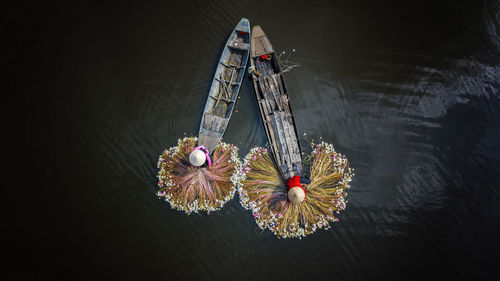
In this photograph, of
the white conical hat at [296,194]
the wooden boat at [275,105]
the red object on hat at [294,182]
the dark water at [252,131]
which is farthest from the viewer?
the dark water at [252,131]

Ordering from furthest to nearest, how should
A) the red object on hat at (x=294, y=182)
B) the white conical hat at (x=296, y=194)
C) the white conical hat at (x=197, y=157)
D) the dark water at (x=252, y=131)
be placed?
the dark water at (x=252, y=131) < the red object on hat at (x=294, y=182) < the white conical hat at (x=197, y=157) < the white conical hat at (x=296, y=194)

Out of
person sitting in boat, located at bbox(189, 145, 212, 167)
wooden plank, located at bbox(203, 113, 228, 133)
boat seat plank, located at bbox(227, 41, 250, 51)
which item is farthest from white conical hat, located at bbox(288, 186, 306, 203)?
boat seat plank, located at bbox(227, 41, 250, 51)

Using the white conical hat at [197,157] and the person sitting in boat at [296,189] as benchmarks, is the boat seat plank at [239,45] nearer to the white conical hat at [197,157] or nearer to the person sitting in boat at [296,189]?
the white conical hat at [197,157]

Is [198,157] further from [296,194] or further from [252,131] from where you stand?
[296,194]

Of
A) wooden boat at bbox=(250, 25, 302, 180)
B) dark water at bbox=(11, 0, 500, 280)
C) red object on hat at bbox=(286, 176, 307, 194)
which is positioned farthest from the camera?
dark water at bbox=(11, 0, 500, 280)

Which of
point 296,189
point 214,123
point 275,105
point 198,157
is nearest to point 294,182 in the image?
point 296,189

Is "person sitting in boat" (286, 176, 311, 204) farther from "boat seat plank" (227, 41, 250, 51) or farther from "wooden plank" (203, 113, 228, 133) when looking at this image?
"boat seat plank" (227, 41, 250, 51)

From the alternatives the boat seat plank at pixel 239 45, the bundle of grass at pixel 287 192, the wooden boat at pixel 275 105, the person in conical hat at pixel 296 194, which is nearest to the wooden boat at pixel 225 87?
→ the boat seat plank at pixel 239 45

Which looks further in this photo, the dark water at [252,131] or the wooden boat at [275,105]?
the dark water at [252,131]
